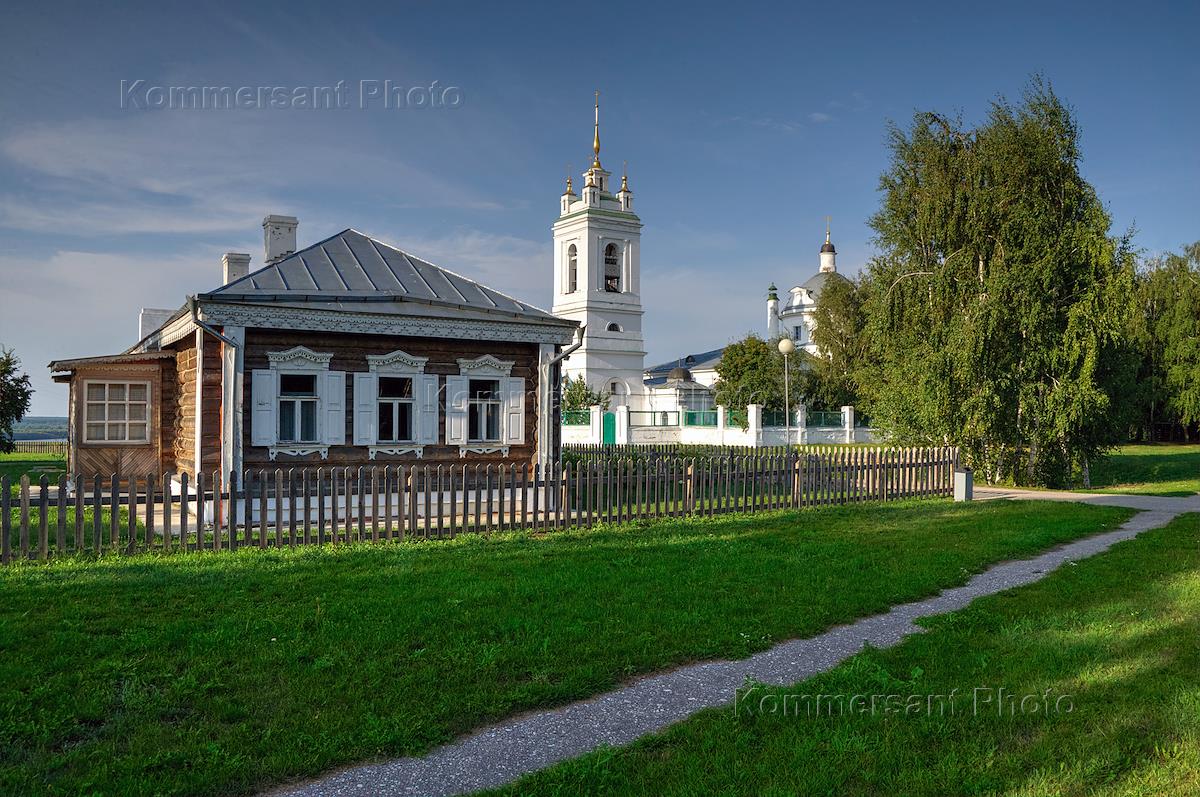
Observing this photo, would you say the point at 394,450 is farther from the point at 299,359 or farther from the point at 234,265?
the point at 234,265

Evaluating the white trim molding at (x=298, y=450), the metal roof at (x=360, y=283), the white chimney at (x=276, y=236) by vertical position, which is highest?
the white chimney at (x=276, y=236)

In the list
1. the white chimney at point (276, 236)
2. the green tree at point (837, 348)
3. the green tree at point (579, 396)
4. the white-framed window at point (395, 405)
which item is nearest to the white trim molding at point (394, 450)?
the white-framed window at point (395, 405)

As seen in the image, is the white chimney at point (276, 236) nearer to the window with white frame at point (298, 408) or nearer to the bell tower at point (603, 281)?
the window with white frame at point (298, 408)

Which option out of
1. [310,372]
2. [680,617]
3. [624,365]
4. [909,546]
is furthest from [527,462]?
[624,365]

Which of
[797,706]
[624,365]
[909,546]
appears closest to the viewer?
[797,706]

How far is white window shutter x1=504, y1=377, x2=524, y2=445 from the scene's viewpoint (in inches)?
661

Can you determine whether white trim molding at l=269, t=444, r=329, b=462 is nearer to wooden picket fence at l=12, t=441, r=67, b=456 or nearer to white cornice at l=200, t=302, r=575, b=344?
white cornice at l=200, t=302, r=575, b=344

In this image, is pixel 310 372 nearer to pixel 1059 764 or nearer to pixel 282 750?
pixel 282 750

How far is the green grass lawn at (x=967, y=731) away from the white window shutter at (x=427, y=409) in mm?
10805

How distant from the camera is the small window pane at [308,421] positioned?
1519 centimetres

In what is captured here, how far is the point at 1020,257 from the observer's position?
21.8 metres

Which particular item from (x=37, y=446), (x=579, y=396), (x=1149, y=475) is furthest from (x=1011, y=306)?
(x=37, y=446)

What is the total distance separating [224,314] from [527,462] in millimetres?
6191

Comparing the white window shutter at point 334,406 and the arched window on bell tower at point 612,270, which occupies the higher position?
the arched window on bell tower at point 612,270
